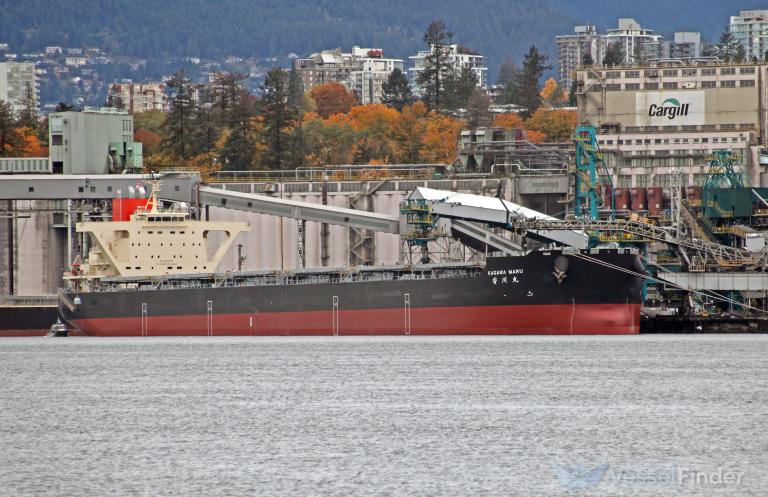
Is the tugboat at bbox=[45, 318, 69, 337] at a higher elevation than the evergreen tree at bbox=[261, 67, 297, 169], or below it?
below

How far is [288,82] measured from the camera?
623 feet

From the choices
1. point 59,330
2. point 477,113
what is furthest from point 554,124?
point 59,330

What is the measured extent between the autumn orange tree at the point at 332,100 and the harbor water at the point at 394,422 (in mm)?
127178

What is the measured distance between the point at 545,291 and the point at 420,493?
1158 inches

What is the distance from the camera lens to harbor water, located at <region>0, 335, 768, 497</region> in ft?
94.3

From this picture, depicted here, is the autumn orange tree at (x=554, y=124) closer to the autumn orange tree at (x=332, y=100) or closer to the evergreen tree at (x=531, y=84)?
the evergreen tree at (x=531, y=84)

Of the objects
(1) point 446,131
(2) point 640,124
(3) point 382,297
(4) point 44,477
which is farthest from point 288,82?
(4) point 44,477

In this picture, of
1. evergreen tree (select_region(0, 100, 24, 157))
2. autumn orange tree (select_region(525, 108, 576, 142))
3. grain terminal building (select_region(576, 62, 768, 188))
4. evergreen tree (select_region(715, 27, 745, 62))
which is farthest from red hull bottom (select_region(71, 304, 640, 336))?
evergreen tree (select_region(715, 27, 745, 62))

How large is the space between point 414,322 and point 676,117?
1128 inches

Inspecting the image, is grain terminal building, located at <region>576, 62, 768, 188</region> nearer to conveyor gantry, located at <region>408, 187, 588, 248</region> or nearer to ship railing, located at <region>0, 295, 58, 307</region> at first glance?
conveyor gantry, located at <region>408, 187, 588, 248</region>

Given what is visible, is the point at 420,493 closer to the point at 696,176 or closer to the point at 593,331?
the point at 593,331

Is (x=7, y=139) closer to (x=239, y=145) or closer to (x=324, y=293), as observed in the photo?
(x=239, y=145)

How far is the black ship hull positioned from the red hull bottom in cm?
4

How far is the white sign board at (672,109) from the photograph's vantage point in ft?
266
